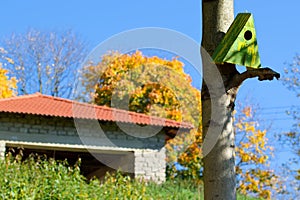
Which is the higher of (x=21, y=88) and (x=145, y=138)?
(x=21, y=88)

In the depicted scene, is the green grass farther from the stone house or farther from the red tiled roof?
the stone house

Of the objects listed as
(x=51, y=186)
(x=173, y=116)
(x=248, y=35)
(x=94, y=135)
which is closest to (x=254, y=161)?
(x=173, y=116)

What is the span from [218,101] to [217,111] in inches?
1.6

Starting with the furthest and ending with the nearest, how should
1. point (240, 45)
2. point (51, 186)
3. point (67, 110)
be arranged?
point (67, 110), point (51, 186), point (240, 45)

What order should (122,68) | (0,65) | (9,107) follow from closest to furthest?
(9,107)
(122,68)
(0,65)

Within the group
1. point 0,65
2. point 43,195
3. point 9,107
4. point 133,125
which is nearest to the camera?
point 43,195

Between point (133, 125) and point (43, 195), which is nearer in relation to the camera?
point (43, 195)

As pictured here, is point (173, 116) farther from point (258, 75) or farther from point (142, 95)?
point (258, 75)

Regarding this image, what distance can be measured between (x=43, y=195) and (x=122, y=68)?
10383mm

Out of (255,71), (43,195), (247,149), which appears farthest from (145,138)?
(255,71)

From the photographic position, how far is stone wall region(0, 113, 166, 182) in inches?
506

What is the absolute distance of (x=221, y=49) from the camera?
229 cm

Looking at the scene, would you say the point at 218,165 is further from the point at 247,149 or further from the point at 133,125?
the point at 247,149

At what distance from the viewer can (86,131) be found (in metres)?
13.5
